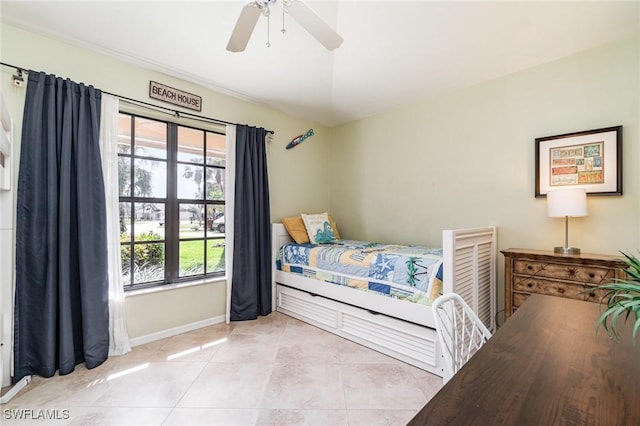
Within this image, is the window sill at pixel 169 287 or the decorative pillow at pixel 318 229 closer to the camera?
the window sill at pixel 169 287

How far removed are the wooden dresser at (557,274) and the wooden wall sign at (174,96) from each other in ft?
10.1

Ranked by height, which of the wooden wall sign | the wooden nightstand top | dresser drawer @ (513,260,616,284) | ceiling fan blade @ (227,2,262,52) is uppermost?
the wooden wall sign

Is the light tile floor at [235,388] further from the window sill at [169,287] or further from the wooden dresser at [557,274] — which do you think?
the wooden dresser at [557,274]

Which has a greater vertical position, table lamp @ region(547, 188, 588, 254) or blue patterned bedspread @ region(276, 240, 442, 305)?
table lamp @ region(547, 188, 588, 254)

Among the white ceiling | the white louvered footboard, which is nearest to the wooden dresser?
the white louvered footboard

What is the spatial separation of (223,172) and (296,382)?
218 centimetres

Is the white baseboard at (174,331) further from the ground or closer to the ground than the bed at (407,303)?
closer to the ground

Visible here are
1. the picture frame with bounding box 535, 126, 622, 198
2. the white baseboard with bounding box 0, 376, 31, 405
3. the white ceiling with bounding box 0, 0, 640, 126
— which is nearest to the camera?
the white baseboard with bounding box 0, 376, 31, 405

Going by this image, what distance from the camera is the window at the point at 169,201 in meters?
2.55

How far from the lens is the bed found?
6.81 ft

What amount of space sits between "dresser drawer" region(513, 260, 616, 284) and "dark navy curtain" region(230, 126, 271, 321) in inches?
93.1

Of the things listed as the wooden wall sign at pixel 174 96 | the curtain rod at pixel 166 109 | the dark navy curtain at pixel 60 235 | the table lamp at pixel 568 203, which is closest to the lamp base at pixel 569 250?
the table lamp at pixel 568 203

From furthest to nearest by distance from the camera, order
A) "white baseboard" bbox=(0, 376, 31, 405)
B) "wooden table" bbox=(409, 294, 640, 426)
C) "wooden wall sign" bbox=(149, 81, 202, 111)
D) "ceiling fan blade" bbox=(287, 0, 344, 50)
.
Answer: "wooden wall sign" bbox=(149, 81, 202, 111) < "white baseboard" bbox=(0, 376, 31, 405) < "ceiling fan blade" bbox=(287, 0, 344, 50) < "wooden table" bbox=(409, 294, 640, 426)

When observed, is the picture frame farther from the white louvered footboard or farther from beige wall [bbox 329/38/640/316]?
the white louvered footboard
